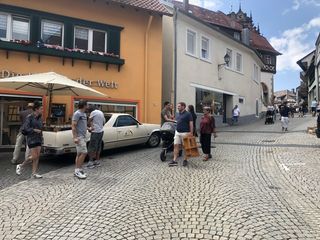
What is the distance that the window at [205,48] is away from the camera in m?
20.8

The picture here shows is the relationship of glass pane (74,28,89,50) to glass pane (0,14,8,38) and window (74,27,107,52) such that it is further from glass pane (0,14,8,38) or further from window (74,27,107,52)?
glass pane (0,14,8,38)

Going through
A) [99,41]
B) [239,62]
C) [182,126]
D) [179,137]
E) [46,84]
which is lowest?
[179,137]

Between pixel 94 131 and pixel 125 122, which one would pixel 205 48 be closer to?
pixel 125 122

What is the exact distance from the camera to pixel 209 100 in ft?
71.2

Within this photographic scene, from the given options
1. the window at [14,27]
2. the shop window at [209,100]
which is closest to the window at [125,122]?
the window at [14,27]

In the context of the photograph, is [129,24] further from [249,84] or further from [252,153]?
[249,84]

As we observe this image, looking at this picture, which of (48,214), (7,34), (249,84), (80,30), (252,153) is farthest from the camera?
(249,84)

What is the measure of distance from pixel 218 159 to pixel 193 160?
0.74 m

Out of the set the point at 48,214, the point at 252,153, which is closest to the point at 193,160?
the point at 252,153

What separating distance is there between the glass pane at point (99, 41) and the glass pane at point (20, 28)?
2.76 metres

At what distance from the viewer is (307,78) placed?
58.5 m

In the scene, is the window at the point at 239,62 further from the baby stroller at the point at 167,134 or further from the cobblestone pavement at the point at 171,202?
the cobblestone pavement at the point at 171,202

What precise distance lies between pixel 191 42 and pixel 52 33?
8.34 m

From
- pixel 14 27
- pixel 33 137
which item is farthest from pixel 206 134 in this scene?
pixel 14 27
